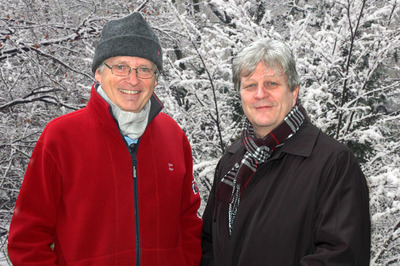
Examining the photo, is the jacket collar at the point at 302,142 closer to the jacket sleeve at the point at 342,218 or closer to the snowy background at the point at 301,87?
the jacket sleeve at the point at 342,218

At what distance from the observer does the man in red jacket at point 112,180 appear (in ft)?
5.84

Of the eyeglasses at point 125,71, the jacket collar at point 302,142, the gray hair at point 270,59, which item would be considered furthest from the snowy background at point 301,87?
the eyeglasses at point 125,71

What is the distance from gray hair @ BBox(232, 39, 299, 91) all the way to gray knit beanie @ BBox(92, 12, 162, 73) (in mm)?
472

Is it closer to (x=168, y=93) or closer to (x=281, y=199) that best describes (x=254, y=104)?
(x=281, y=199)

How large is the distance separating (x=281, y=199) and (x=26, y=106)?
6438 millimetres

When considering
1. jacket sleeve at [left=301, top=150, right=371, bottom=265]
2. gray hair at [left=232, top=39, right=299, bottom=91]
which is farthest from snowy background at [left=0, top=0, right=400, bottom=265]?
jacket sleeve at [left=301, top=150, right=371, bottom=265]

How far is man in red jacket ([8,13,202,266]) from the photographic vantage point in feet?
5.84

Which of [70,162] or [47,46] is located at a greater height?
[47,46]

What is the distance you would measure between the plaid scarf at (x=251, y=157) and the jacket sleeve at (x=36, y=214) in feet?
2.71

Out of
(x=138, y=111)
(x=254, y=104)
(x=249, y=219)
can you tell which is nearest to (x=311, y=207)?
(x=249, y=219)

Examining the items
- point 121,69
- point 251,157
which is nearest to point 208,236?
point 251,157

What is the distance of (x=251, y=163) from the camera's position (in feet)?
6.14

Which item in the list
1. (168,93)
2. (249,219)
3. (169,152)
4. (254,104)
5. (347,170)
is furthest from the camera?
(168,93)

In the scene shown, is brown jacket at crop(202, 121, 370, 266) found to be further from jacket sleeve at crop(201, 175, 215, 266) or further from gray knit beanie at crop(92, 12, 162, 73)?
gray knit beanie at crop(92, 12, 162, 73)
